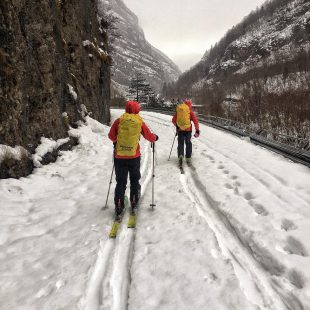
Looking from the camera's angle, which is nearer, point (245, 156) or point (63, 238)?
point (63, 238)

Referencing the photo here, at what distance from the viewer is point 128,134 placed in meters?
6.20

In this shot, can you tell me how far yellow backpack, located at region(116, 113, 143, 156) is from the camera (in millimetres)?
6191

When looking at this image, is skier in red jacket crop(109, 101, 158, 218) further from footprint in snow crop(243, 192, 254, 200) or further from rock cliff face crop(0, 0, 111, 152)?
rock cliff face crop(0, 0, 111, 152)

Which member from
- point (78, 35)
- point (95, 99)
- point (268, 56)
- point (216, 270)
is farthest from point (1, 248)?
point (268, 56)

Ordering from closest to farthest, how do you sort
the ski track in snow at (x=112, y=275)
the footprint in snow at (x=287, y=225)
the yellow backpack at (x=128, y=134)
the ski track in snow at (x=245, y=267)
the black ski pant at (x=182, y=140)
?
the ski track in snow at (x=245, y=267)
the ski track in snow at (x=112, y=275)
the footprint in snow at (x=287, y=225)
the yellow backpack at (x=128, y=134)
the black ski pant at (x=182, y=140)

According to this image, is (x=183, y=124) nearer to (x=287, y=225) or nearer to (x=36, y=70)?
(x=36, y=70)

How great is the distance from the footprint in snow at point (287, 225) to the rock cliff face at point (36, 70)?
6789 millimetres

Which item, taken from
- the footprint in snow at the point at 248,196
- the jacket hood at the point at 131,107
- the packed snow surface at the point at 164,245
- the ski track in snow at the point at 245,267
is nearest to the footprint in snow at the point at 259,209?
the packed snow surface at the point at 164,245

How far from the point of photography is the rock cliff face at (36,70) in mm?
8430

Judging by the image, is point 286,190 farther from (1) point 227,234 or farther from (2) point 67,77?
(2) point 67,77

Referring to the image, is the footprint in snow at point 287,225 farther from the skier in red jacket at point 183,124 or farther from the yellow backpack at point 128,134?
the skier in red jacket at point 183,124

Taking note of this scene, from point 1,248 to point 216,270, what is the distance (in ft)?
11.6

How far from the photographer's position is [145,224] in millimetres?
6016

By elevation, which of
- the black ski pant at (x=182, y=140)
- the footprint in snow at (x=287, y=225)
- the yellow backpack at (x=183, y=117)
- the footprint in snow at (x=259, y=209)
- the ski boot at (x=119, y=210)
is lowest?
the ski boot at (x=119, y=210)
